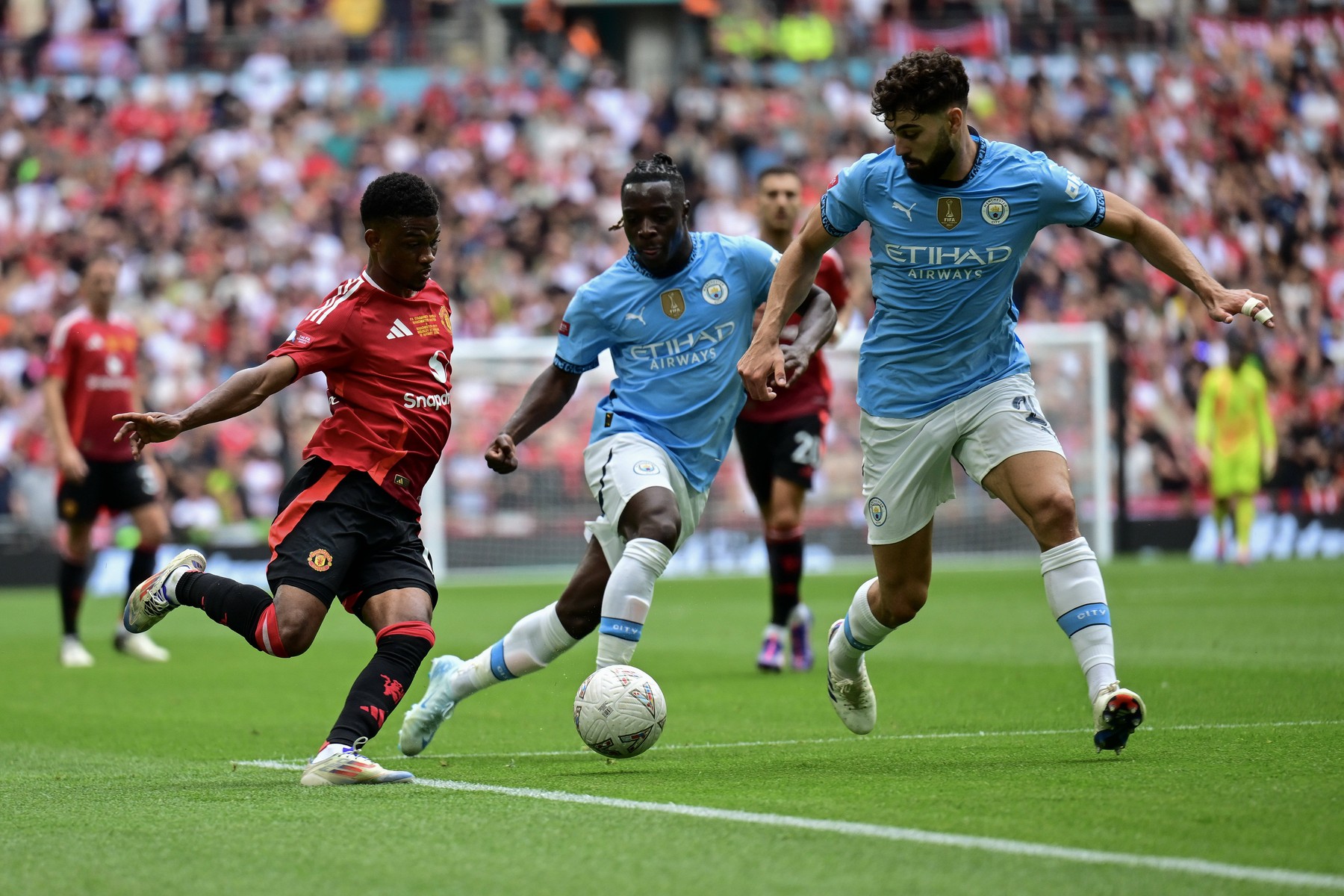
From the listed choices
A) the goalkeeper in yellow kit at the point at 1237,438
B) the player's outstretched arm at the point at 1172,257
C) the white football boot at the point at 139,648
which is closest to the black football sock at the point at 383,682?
the player's outstretched arm at the point at 1172,257

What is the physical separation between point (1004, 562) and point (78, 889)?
17.7 metres

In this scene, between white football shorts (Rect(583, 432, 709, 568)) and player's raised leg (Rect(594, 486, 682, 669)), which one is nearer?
player's raised leg (Rect(594, 486, 682, 669))

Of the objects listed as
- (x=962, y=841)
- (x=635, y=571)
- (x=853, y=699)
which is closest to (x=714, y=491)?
(x=853, y=699)

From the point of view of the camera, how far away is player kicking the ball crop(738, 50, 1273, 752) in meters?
6.17

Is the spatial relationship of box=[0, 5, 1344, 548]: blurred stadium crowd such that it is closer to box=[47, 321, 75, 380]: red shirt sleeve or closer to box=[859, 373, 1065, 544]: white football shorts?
box=[47, 321, 75, 380]: red shirt sleeve

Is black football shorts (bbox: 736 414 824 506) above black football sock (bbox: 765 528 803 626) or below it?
above

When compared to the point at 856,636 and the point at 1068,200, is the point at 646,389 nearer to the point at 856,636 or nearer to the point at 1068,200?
the point at 856,636

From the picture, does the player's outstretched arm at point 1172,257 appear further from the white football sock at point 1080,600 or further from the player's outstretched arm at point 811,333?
the player's outstretched arm at point 811,333

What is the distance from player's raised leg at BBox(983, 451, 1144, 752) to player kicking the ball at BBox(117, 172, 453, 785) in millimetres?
2161

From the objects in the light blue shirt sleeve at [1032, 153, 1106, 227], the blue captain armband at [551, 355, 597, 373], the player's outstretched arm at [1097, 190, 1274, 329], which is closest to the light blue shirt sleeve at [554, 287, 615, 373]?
the blue captain armband at [551, 355, 597, 373]

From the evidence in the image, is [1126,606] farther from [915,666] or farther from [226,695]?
[226,695]

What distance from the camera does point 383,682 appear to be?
6.11 metres

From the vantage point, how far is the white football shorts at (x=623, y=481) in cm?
710

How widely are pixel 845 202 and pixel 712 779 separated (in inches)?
83.8
